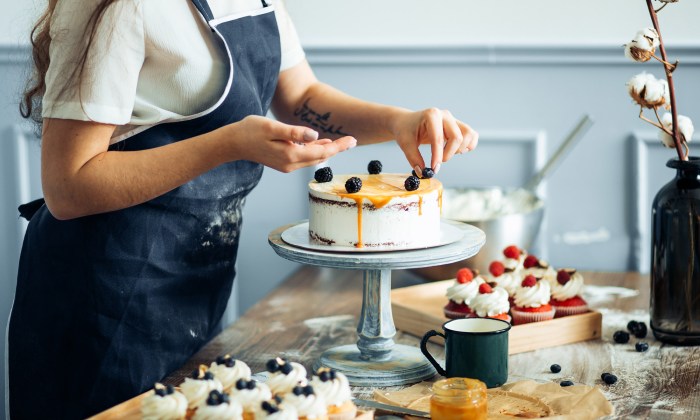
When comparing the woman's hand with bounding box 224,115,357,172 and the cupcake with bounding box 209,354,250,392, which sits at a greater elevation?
the woman's hand with bounding box 224,115,357,172

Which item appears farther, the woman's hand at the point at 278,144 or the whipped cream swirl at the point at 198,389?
the woman's hand at the point at 278,144

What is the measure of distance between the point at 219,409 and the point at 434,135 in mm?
717

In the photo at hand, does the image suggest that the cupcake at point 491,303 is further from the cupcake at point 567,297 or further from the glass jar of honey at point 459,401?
the glass jar of honey at point 459,401

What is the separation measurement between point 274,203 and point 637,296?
1151mm

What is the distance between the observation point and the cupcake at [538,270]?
1877 mm

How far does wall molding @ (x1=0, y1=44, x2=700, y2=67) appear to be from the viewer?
2.53m

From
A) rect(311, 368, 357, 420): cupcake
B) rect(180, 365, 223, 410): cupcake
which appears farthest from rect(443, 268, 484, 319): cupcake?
rect(180, 365, 223, 410): cupcake

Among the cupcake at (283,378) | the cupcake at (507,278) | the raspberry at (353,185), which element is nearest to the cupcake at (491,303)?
the cupcake at (507,278)

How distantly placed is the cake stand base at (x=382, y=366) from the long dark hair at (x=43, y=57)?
2.13ft

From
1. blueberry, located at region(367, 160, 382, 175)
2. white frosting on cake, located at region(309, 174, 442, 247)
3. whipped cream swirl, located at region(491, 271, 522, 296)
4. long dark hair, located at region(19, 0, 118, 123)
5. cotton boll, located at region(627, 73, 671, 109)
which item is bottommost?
whipped cream swirl, located at region(491, 271, 522, 296)

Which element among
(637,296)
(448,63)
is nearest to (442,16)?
(448,63)

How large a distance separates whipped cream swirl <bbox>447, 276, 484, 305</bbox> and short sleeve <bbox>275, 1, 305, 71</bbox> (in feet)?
1.99

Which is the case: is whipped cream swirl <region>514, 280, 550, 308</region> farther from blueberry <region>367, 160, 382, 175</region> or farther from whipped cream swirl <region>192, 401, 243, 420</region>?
whipped cream swirl <region>192, 401, 243, 420</region>

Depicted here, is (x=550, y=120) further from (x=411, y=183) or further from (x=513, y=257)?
(x=411, y=183)
